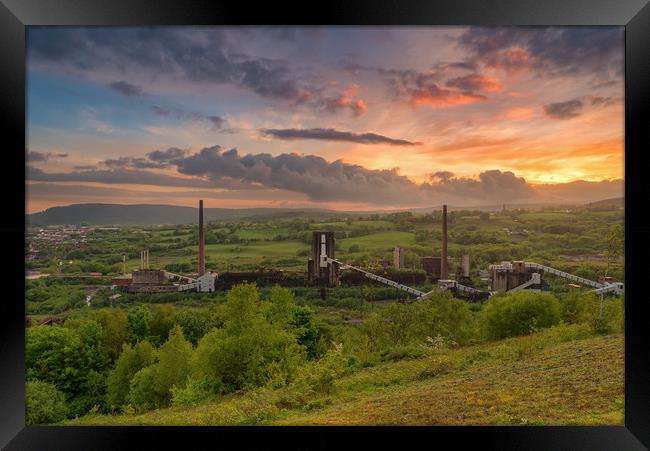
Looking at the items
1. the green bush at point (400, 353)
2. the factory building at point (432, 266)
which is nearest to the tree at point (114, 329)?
the green bush at point (400, 353)

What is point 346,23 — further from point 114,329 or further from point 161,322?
point 114,329

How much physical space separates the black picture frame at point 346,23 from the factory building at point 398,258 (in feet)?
8.21

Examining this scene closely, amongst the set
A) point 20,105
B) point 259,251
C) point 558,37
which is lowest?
point 259,251

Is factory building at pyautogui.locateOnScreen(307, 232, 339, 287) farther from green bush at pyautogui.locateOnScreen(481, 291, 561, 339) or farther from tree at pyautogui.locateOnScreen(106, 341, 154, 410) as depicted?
tree at pyautogui.locateOnScreen(106, 341, 154, 410)

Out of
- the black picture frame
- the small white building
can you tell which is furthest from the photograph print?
the black picture frame

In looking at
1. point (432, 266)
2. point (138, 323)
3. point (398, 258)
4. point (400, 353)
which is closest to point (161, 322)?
point (138, 323)

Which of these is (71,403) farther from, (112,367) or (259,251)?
(259,251)

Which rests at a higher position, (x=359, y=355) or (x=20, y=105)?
(x=20, y=105)

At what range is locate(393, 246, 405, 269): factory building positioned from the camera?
15.6ft

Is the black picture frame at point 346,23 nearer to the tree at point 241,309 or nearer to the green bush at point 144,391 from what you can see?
the tree at point 241,309

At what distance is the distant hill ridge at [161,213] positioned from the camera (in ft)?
13.1

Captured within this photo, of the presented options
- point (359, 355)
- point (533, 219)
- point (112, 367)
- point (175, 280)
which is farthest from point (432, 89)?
point (112, 367)

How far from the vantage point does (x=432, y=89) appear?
13.6 feet

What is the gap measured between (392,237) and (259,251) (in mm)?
1488
